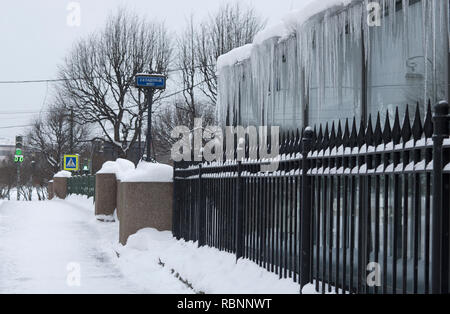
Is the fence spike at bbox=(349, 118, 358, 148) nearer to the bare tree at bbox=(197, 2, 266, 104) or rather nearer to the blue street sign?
the blue street sign

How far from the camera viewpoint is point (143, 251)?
10.7 m

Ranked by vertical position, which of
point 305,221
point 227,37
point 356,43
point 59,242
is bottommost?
point 59,242

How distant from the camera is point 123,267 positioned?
986cm

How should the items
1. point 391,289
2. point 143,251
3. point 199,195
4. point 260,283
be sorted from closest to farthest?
1. point 391,289
2. point 260,283
3. point 199,195
4. point 143,251

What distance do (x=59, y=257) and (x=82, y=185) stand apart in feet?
59.6

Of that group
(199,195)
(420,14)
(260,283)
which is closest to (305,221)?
(260,283)

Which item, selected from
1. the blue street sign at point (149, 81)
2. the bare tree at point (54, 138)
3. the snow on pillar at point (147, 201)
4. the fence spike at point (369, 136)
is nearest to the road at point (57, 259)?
the snow on pillar at point (147, 201)

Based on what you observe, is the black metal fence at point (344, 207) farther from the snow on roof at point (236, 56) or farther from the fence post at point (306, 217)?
the snow on roof at point (236, 56)

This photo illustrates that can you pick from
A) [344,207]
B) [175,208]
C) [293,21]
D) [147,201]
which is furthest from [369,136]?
[147,201]

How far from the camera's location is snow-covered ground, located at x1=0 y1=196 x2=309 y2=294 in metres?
7.21

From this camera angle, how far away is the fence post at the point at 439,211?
384cm

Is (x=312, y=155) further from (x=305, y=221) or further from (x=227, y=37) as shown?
(x=227, y=37)

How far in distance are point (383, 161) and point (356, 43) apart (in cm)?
444

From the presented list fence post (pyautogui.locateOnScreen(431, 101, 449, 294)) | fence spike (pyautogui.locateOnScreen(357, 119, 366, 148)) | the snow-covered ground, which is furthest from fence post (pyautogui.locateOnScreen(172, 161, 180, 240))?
fence post (pyautogui.locateOnScreen(431, 101, 449, 294))
